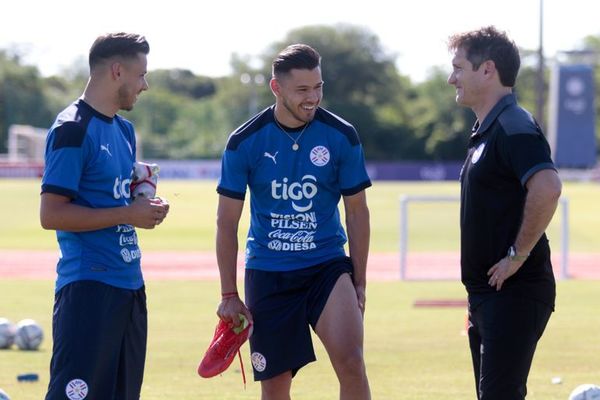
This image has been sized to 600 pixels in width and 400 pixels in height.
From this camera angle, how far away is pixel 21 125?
95.5 m

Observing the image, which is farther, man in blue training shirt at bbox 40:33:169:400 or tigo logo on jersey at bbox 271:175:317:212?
tigo logo on jersey at bbox 271:175:317:212

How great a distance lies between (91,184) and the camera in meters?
6.20

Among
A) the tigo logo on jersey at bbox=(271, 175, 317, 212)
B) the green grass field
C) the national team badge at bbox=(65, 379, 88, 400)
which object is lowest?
the green grass field

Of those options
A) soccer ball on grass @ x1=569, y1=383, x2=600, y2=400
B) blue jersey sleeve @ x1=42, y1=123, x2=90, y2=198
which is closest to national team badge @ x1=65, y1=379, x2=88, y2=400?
blue jersey sleeve @ x1=42, y1=123, x2=90, y2=198

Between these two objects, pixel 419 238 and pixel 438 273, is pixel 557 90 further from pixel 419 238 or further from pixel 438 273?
pixel 438 273

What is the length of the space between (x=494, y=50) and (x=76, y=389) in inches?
106

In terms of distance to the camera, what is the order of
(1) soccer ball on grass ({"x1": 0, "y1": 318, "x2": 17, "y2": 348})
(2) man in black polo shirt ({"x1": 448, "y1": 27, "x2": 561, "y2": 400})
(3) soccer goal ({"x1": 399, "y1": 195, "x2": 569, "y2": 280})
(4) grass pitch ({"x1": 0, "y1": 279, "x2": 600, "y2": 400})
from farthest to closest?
(3) soccer goal ({"x1": 399, "y1": 195, "x2": 569, "y2": 280})
(1) soccer ball on grass ({"x1": 0, "y1": 318, "x2": 17, "y2": 348})
(4) grass pitch ({"x1": 0, "y1": 279, "x2": 600, "y2": 400})
(2) man in black polo shirt ({"x1": 448, "y1": 27, "x2": 561, "y2": 400})

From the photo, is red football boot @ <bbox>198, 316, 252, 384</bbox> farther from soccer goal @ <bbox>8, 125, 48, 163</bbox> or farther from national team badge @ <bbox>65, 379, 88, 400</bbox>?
soccer goal @ <bbox>8, 125, 48, 163</bbox>

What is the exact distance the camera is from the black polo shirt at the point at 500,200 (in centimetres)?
618

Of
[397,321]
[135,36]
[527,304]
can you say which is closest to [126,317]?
[135,36]

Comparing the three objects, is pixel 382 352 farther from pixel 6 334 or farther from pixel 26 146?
pixel 26 146

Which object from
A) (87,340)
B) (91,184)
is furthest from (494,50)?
(87,340)

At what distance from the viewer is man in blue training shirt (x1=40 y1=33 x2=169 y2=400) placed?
6051 mm

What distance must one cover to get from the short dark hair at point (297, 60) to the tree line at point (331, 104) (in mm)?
77559
